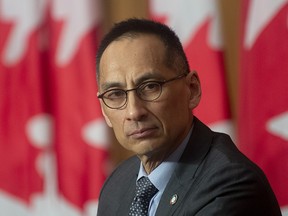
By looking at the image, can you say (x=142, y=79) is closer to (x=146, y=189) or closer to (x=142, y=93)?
(x=142, y=93)

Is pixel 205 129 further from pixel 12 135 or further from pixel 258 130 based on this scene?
pixel 12 135

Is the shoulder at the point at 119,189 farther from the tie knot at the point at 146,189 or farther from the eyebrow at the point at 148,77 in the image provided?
the eyebrow at the point at 148,77

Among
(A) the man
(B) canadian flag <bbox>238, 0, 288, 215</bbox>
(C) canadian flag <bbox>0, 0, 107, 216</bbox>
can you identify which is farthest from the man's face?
(C) canadian flag <bbox>0, 0, 107, 216</bbox>

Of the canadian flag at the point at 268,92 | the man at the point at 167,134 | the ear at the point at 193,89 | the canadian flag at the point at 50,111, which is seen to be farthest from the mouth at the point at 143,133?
the canadian flag at the point at 50,111

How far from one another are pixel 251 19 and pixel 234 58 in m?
0.16

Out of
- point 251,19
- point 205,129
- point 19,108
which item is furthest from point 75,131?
point 205,129

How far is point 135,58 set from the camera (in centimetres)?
114

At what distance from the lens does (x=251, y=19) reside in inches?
70.2

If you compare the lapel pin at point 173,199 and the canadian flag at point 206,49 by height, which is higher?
the canadian flag at point 206,49

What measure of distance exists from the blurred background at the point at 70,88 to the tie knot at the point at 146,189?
2.18ft

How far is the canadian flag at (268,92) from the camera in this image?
67.5 inches

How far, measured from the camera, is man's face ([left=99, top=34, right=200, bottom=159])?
3.70 ft

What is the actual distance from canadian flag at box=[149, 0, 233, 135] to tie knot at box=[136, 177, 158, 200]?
0.66m

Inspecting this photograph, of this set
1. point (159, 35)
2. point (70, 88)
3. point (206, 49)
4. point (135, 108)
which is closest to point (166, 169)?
point (135, 108)
